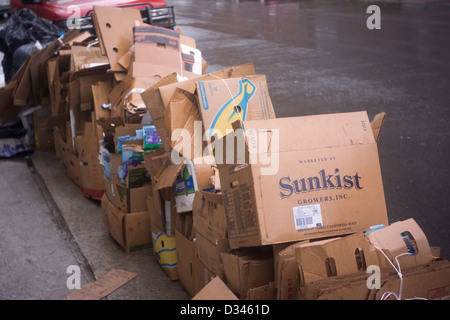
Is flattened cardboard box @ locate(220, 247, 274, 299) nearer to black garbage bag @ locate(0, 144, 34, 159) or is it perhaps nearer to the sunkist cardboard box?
the sunkist cardboard box

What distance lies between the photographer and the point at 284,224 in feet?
8.16

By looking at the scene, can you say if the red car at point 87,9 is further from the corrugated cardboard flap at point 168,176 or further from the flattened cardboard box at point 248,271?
the flattened cardboard box at point 248,271

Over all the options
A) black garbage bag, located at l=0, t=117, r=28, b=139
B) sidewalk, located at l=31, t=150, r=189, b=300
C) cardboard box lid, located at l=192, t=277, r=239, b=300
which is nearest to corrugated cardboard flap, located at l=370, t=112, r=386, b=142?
cardboard box lid, located at l=192, t=277, r=239, b=300

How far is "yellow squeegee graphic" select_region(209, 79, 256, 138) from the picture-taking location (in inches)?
136

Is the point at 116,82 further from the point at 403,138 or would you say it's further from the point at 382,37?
the point at 382,37

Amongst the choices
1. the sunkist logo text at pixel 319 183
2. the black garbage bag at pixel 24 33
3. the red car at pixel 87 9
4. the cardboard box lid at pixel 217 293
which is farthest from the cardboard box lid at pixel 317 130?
the red car at pixel 87 9

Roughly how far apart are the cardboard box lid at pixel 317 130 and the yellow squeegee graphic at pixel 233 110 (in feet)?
2.84

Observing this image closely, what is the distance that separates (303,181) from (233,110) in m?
1.15

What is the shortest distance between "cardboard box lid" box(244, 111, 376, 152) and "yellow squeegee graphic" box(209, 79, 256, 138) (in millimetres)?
865

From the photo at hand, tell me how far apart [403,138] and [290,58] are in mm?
4739

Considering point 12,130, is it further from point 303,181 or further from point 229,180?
point 303,181

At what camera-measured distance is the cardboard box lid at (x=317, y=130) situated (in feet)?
8.45

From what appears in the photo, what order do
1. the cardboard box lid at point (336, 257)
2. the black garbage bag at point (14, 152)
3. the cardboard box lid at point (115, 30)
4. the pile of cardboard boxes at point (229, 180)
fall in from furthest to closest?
the black garbage bag at point (14, 152), the cardboard box lid at point (115, 30), the pile of cardboard boxes at point (229, 180), the cardboard box lid at point (336, 257)
